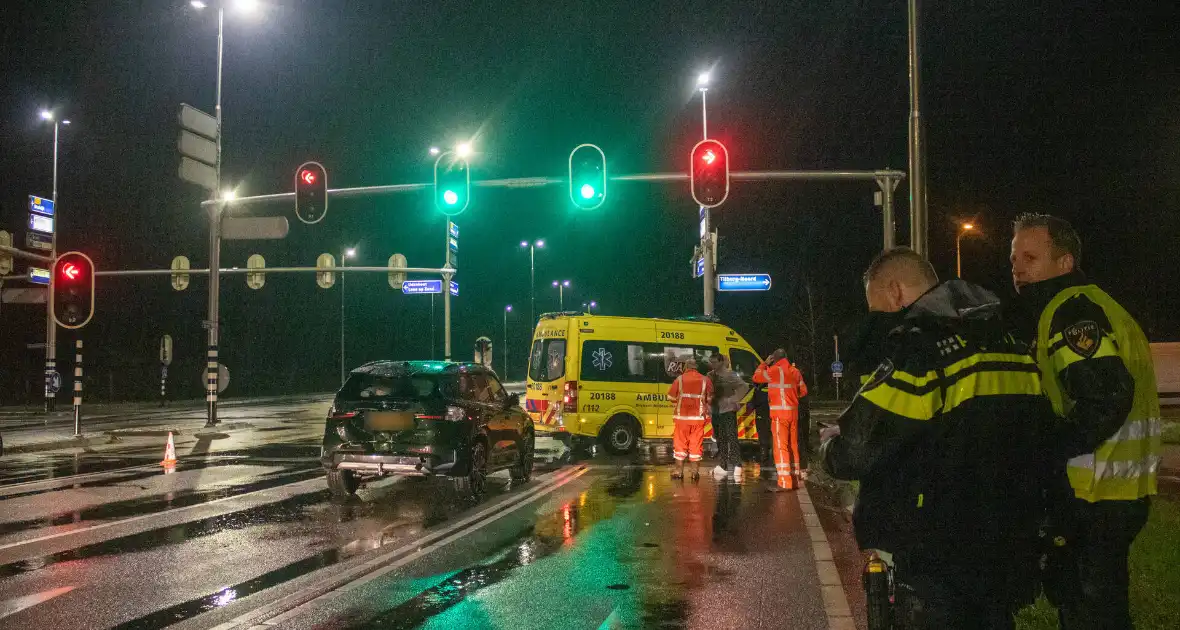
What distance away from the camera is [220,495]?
11664mm

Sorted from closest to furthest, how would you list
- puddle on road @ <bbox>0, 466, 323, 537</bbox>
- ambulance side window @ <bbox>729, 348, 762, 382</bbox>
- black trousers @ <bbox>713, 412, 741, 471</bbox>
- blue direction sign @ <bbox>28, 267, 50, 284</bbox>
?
1. puddle on road @ <bbox>0, 466, 323, 537</bbox>
2. black trousers @ <bbox>713, 412, 741, 471</bbox>
3. ambulance side window @ <bbox>729, 348, 762, 382</bbox>
4. blue direction sign @ <bbox>28, 267, 50, 284</bbox>

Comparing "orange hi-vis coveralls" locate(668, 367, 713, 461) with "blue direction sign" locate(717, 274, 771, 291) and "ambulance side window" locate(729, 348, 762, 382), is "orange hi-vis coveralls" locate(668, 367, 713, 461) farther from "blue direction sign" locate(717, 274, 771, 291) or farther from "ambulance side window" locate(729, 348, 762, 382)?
"blue direction sign" locate(717, 274, 771, 291)

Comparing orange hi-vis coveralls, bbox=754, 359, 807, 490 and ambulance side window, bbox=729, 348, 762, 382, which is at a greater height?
ambulance side window, bbox=729, 348, 762, 382

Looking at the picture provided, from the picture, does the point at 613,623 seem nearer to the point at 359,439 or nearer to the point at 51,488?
the point at 359,439

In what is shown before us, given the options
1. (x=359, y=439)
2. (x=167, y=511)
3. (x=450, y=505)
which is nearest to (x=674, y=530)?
(x=450, y=505)

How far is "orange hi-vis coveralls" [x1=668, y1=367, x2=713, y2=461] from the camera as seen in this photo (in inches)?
514

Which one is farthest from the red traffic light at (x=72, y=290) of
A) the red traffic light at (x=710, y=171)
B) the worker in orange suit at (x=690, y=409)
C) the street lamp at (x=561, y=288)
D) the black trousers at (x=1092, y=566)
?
the street lamp at (x=561, y=288)

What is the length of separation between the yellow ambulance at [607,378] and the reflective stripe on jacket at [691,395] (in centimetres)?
371

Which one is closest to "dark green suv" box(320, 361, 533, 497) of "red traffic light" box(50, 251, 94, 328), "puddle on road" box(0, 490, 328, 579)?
"puddle on road" box(0, 490, 328, 579)

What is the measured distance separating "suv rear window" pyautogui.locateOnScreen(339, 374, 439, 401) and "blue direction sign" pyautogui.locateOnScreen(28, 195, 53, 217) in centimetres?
2173

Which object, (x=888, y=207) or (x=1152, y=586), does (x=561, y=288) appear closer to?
(x=888, y=207)

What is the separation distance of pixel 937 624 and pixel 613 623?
3.32 m

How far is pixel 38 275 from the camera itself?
91.6ft

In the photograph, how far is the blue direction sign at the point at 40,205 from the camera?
92.1 ft
